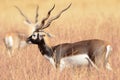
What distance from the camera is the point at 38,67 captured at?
22.3 feet

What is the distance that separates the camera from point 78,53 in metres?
7.07

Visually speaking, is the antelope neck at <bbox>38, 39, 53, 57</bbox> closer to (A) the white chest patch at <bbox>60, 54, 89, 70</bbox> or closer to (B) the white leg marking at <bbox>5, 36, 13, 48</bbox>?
(A) the white chest patch at <bbox>60, 54, 89, 70</bbox>

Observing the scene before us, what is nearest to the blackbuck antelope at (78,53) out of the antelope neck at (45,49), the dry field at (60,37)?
the antelope neck at (45,49)

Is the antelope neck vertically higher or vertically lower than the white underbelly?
higher

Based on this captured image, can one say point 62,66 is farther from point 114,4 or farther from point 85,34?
point 114,4

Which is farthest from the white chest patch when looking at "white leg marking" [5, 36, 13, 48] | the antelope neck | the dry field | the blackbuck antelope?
"white leg marking" [5, 36, 13, 48]

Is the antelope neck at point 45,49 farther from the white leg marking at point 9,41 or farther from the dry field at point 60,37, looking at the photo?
the white leg marking at point 9,41

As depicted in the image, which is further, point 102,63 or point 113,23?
point 113,23

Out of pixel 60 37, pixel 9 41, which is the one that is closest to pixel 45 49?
pixel 60 37

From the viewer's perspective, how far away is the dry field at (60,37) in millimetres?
6298

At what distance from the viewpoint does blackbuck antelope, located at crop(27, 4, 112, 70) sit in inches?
274

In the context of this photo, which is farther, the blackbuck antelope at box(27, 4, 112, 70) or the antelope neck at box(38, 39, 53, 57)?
the antelope neck at box(38, 39, 53, 57)

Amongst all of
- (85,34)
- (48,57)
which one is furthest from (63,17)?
(48,57)

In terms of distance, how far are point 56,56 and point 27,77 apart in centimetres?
118
